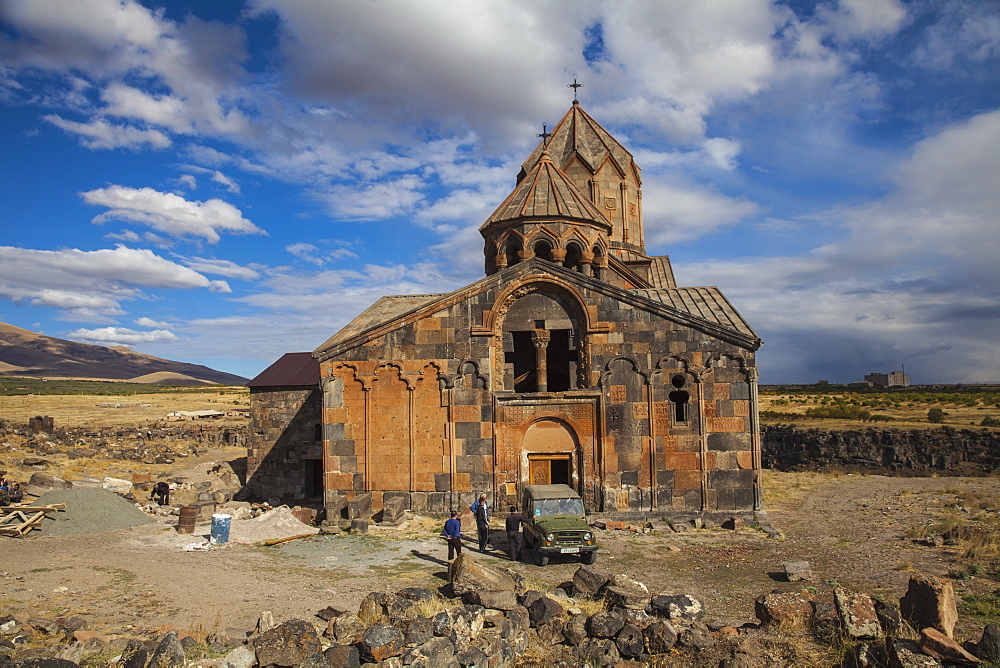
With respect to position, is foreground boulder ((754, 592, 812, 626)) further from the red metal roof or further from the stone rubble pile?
the red metal roof

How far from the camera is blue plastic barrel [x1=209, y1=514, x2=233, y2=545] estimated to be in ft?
40.9

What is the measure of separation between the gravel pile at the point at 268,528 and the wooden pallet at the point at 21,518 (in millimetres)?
3822

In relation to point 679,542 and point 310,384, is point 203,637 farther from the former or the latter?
point 310,384

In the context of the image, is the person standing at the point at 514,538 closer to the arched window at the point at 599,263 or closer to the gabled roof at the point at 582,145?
the arched window at the point at 599,263

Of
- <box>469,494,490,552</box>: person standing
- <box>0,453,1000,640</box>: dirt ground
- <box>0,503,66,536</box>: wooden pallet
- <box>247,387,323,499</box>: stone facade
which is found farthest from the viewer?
<box>247,387,323,499</box>: stone facade

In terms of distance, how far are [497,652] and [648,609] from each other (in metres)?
1.98

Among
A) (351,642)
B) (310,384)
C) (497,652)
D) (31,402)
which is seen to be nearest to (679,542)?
(497,652)

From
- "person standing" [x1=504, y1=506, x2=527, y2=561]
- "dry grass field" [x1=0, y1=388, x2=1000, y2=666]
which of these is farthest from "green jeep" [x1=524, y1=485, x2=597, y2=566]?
"dry grass field" [x1=0, y1=388, x2=1000, y2=666]

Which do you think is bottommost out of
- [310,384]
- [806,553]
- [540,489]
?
[806,553]

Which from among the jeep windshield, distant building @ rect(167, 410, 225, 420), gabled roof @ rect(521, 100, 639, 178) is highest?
gabled roof @ rect(521, 100, 639, 178)

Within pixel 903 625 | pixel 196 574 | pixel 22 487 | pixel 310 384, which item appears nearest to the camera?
pixel 903 625

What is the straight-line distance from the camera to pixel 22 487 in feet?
53.5

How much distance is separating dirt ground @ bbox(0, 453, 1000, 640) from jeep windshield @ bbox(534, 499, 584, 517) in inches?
39.6

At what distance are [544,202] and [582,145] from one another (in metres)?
6.06
